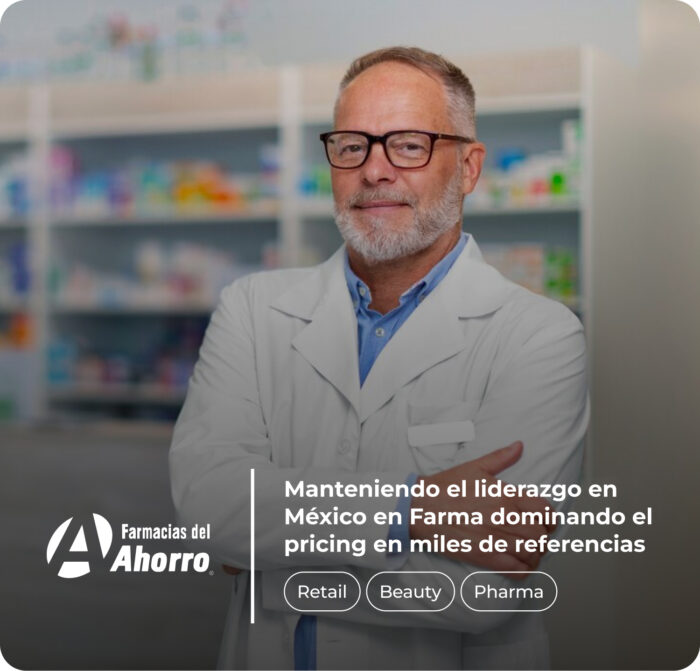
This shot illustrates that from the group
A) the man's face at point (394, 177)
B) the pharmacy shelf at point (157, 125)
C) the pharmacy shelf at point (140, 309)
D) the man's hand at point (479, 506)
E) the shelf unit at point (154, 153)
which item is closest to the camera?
the man's hand at point (479, 506)

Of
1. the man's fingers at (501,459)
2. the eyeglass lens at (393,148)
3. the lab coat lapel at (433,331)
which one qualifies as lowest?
the man's fingers at (501,459)

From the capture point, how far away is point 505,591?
1034 millimetres

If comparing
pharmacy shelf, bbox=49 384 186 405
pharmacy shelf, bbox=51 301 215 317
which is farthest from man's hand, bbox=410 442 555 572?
pharmacy shelf, bbox=51 301 215 317

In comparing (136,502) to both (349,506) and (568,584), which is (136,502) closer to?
(349,506)

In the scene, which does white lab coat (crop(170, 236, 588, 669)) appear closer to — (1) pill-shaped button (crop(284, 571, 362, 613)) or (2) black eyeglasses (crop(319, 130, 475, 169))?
(1) pill-shaped button (crop(284, 571, 362, 613))

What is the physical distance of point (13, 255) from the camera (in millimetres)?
2916

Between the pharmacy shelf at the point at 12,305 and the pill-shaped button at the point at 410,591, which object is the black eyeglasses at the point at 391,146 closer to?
the pill-shaped button at the point at 410,591

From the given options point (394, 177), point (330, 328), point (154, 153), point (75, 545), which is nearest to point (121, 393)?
point (154, 153)

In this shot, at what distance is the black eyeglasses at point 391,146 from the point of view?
109 cm

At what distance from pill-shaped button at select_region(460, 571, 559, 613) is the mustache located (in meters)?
0.50

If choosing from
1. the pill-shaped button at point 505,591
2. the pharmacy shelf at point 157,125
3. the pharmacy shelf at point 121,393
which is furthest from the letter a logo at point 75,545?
the pharmacy shelf at point 157,125

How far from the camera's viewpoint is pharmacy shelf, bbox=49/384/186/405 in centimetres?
257

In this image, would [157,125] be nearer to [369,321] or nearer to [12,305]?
[12,305]

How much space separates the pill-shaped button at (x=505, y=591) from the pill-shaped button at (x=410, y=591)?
25 mm
